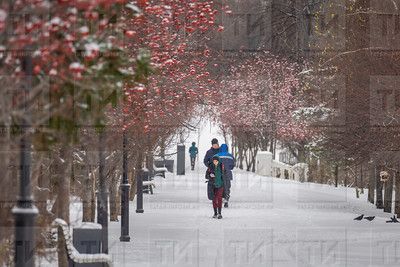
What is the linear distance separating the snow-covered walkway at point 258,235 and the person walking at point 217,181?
1.10 ft

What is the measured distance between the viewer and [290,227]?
21.3 metres

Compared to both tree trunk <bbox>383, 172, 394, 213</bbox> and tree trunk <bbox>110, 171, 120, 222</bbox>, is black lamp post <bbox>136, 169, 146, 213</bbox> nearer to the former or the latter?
tree trunk <bbox>110, 171, 120, 222</bbox>

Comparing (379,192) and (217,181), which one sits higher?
(217,181)

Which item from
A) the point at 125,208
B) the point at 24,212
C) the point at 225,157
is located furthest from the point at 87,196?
the point at 24,212

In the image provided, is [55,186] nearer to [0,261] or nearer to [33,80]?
[0,261]

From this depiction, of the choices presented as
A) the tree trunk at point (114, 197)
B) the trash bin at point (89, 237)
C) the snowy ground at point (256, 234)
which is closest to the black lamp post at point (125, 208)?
the snowy ground at point (256, 234)

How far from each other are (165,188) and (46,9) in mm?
32034

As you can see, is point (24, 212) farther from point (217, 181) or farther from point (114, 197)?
point (217, 181)

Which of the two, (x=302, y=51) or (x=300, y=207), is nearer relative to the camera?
(x=300, y=207)

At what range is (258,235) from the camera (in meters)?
19.2

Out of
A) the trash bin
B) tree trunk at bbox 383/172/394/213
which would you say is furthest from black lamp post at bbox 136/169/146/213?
the trash bin

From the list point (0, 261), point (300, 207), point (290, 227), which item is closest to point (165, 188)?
point (300, 207)

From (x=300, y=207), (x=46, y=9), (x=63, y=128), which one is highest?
(x=46, y=9)

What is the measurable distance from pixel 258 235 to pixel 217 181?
477 cm
